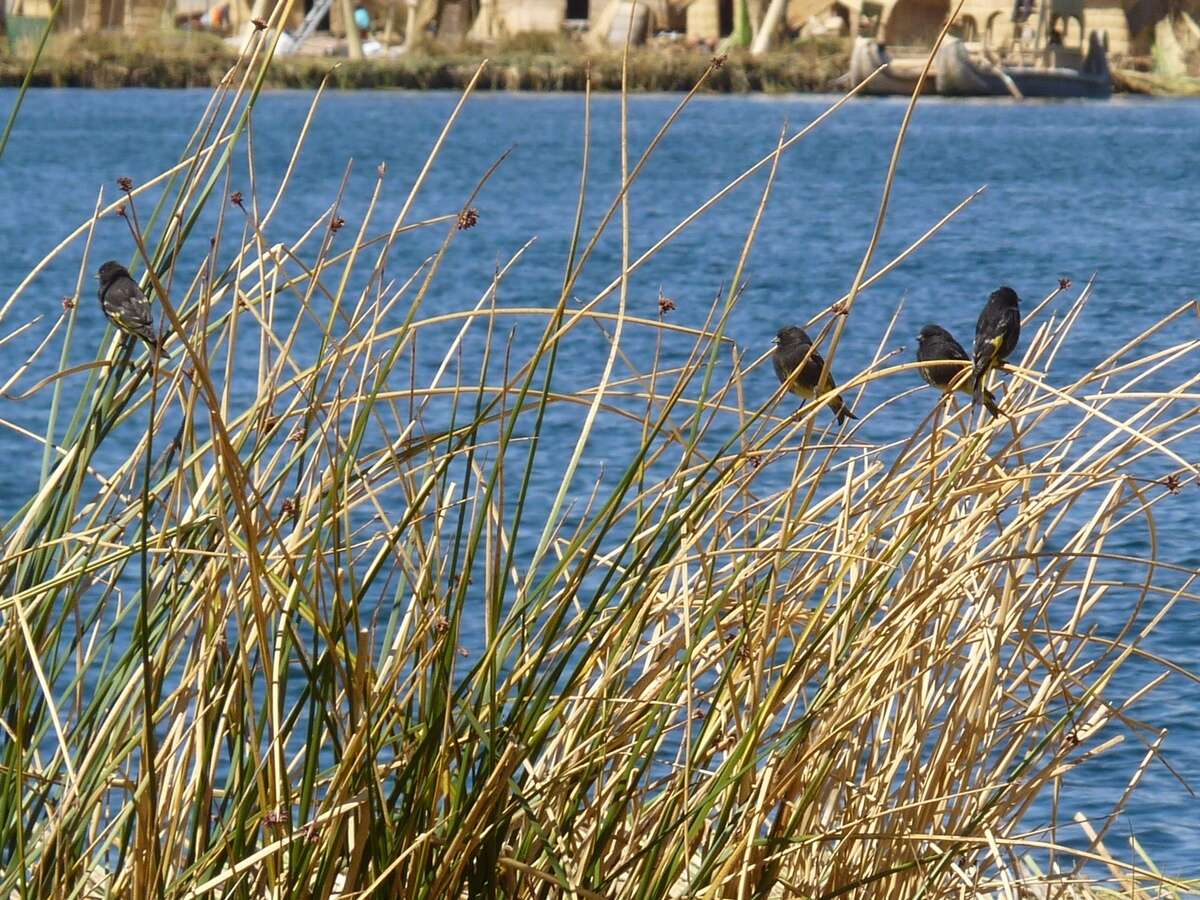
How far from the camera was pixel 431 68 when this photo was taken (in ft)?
158

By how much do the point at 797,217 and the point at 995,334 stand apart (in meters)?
16.3

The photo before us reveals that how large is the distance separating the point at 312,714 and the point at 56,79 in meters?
49.3

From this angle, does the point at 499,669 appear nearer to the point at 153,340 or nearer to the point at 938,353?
the point at 153,340

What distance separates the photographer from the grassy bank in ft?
150

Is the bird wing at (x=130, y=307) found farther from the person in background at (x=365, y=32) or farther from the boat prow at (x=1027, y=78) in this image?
the person in background at (x=365, y=32)

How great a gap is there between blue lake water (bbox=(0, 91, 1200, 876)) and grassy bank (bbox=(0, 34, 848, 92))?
6171mm

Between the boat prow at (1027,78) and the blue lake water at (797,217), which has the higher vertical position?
the boat prow at (1027,78)

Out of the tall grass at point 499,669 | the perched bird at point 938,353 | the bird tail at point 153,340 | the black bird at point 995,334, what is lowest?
the tall grass at point 499,669

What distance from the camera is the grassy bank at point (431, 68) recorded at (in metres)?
45.6

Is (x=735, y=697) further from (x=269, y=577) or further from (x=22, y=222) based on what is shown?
(x=22, y=222)

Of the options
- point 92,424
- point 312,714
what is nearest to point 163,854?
point 312,714

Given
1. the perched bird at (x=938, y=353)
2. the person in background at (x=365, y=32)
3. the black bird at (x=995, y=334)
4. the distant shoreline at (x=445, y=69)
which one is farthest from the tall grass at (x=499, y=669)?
the person in background at (x=365, y=32)

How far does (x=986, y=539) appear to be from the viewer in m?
3.80

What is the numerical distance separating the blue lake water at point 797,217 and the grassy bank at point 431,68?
20.2 feet
